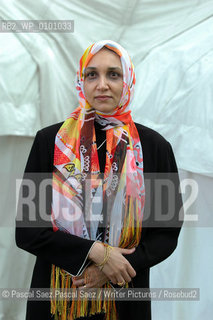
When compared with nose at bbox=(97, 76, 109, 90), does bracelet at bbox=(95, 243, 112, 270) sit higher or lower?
lower

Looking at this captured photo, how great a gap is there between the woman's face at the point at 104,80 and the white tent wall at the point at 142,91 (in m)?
0.82

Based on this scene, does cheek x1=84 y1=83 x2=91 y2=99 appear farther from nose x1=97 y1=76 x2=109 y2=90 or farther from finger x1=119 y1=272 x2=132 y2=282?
finger x1=119 y1=272 x2=132 y2=282

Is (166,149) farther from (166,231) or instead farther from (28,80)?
(28,80)

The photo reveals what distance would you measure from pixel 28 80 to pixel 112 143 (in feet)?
3.22

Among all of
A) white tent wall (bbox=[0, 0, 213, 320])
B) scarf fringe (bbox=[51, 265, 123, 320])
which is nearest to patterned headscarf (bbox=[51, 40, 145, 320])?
scarf fringe (bbox=[51, 265, 123, 320])

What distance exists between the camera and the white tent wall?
1976 millimetres

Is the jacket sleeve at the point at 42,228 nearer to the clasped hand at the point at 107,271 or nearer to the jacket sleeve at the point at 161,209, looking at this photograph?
the clasped hand at the point at 107,271

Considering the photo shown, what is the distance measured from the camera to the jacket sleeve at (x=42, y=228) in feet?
3.88

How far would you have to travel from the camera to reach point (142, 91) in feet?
7.13

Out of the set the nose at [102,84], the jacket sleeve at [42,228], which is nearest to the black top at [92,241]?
the jacket sleeve at [42,228]

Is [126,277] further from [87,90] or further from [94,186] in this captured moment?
[87,90]

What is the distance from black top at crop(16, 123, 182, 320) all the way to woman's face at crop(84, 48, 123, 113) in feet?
0.30

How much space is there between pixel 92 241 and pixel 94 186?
157mm

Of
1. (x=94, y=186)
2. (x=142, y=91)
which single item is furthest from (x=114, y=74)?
(x=142, y=91)
